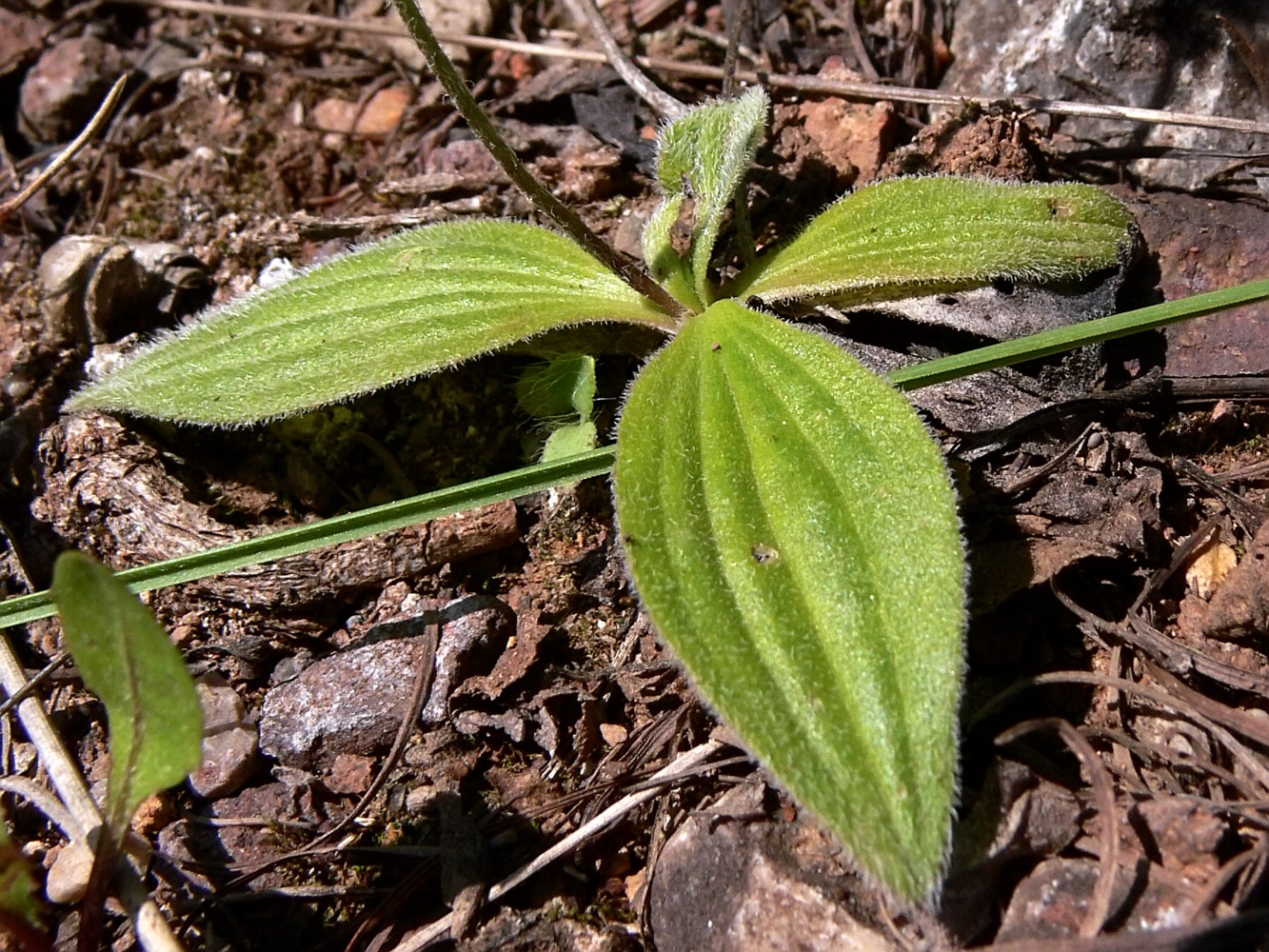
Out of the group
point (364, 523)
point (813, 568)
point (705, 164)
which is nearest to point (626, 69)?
point (705, 164)

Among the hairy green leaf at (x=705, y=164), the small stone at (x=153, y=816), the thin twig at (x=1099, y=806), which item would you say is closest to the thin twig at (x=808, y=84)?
the hairy green leaf at (x=705, y=164)

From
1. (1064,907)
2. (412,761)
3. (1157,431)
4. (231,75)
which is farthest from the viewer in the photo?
(231,75)

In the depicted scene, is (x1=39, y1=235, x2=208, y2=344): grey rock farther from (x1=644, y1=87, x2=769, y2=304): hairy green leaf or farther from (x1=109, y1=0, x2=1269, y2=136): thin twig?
(x1=644, y1=87, x2=769, y2=304): hairy green leaf

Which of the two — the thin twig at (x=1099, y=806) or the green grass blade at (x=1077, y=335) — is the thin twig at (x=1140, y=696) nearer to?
the thin twig at (x=1099, y=806)

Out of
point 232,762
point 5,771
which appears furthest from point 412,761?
point 5,771

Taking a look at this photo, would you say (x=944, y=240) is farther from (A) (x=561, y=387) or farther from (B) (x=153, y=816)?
(B) (x=153, y=816)

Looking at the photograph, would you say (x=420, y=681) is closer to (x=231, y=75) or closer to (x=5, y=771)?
(x=5, y=771)
